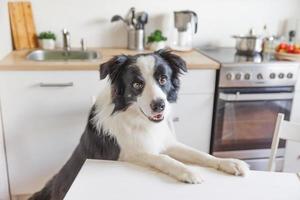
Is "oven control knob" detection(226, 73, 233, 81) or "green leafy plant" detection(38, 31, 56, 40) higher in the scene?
"green leafy plant" detection(38, 31, 56, 40)

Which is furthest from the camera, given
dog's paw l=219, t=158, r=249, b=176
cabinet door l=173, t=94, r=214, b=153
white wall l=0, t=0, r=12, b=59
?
Answer: cabinet door l=173, t=94, r=214, b=153

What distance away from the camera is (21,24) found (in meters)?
2.41

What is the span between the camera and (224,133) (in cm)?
235

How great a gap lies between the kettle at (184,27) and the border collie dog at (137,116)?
1.22 meters

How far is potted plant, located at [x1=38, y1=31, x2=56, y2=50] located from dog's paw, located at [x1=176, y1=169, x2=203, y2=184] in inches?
69.1

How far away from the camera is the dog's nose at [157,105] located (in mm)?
1244

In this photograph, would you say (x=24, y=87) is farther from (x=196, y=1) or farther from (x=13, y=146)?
(x=196, y=1)

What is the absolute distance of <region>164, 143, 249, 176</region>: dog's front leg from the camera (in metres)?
1.17

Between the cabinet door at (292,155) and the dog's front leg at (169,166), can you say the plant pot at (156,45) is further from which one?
the dog's front leg at (169,166)

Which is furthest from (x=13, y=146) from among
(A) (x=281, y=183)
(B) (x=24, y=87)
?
(A) (x=281, y=183)

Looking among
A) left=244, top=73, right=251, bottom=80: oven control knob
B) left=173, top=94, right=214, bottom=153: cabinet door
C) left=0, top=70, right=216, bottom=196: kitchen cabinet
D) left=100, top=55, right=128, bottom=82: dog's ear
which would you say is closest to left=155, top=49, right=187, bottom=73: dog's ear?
left=100, top=55, right=128, bottom=82: dog's ear

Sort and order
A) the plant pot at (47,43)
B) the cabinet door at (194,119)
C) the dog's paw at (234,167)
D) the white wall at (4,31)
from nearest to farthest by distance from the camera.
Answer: the dog's paw at (234,167)
the white wall at (4,31)
the cabinet door at (194,119)
the plant pot at (47,43)

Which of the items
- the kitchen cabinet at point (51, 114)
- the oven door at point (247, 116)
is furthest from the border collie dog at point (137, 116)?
the oven door at point (247, 116)

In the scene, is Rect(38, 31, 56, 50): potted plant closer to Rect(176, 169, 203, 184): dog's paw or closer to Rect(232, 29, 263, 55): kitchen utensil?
Rect(232, 29, 263, 55): kitchen utensil
